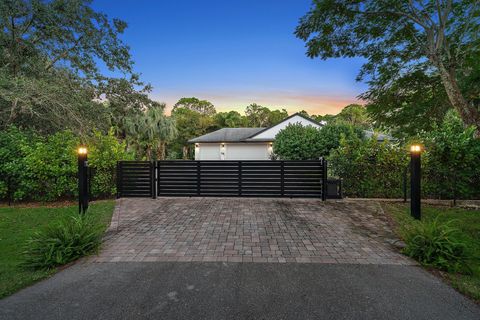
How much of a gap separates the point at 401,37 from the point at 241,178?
8.69m

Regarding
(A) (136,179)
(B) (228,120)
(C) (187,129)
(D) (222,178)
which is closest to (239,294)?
(D) (222,178)

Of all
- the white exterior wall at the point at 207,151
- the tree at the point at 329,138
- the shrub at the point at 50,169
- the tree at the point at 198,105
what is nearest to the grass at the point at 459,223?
the tree at the point at 329,138

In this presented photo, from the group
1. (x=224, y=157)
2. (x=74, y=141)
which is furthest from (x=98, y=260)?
(x=224, y=157)

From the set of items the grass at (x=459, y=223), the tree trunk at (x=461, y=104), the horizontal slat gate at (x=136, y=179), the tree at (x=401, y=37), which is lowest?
the grass at (x=459, y=223)

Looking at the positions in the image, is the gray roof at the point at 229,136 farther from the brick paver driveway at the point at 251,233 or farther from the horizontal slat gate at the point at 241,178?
the brick paver driveway at the point at 251,233

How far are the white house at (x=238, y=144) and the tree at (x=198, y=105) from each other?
86.4 feet

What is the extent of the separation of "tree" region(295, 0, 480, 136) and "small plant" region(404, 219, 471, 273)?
6.43 metres

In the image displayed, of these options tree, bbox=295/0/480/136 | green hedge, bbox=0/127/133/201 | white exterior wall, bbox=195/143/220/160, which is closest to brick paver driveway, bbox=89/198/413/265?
green hedge, bbox=0/127/133/201

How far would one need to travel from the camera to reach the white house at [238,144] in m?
21.5

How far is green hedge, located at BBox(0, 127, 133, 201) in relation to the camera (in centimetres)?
685

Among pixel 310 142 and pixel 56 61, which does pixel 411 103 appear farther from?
pixel 56 61

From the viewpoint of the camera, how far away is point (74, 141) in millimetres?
7340

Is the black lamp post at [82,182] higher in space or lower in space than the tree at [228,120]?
lower

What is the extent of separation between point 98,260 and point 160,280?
1372 millimetres
